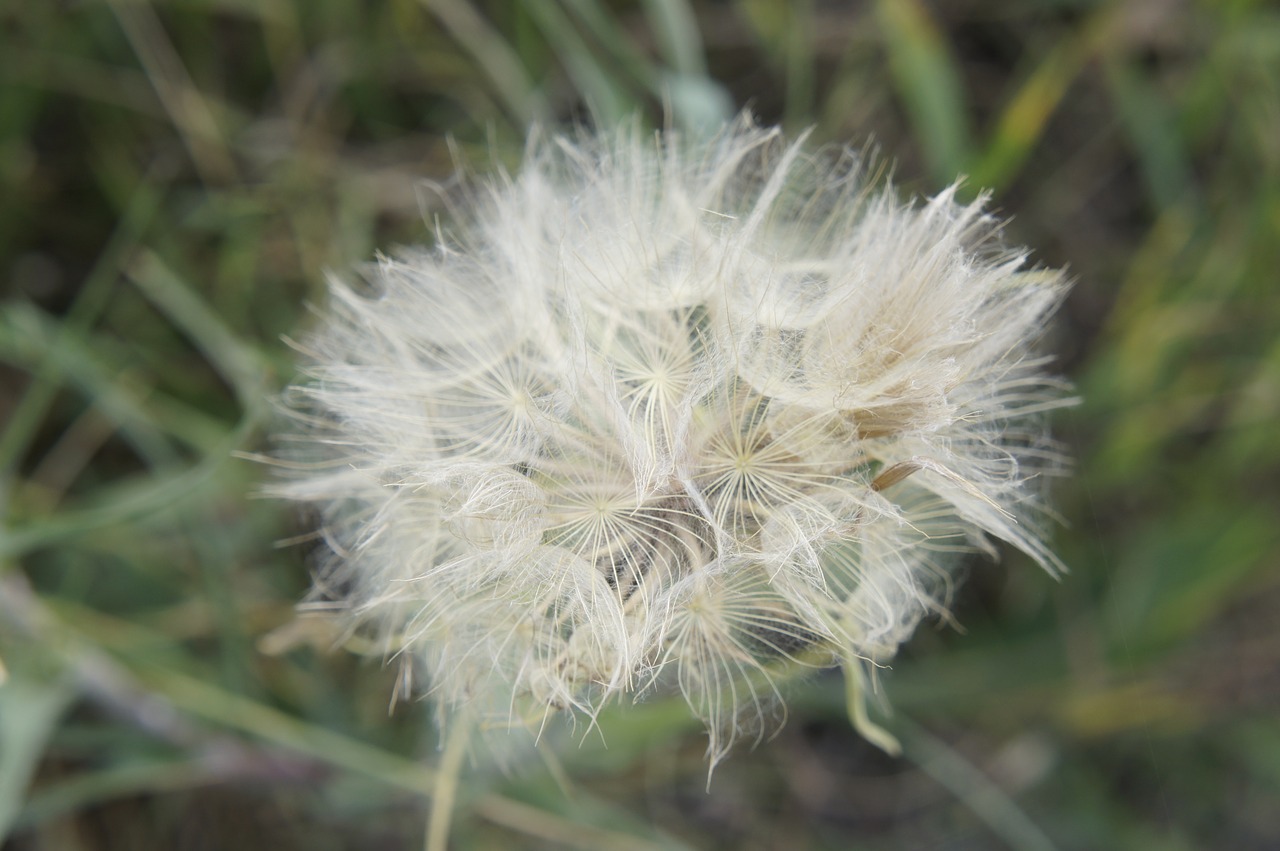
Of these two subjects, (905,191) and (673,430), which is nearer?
(673,430)

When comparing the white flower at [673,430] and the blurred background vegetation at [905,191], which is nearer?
the white flower at [673,430]

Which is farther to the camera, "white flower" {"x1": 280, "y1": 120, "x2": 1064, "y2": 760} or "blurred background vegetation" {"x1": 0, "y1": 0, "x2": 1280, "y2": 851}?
"blurred background vegetation" {"x1": 0, "y1": 0, "x2": 1280, "y2": 851}

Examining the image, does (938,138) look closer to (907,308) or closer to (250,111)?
(907,308)

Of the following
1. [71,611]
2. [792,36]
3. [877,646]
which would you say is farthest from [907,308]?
[71,611]
